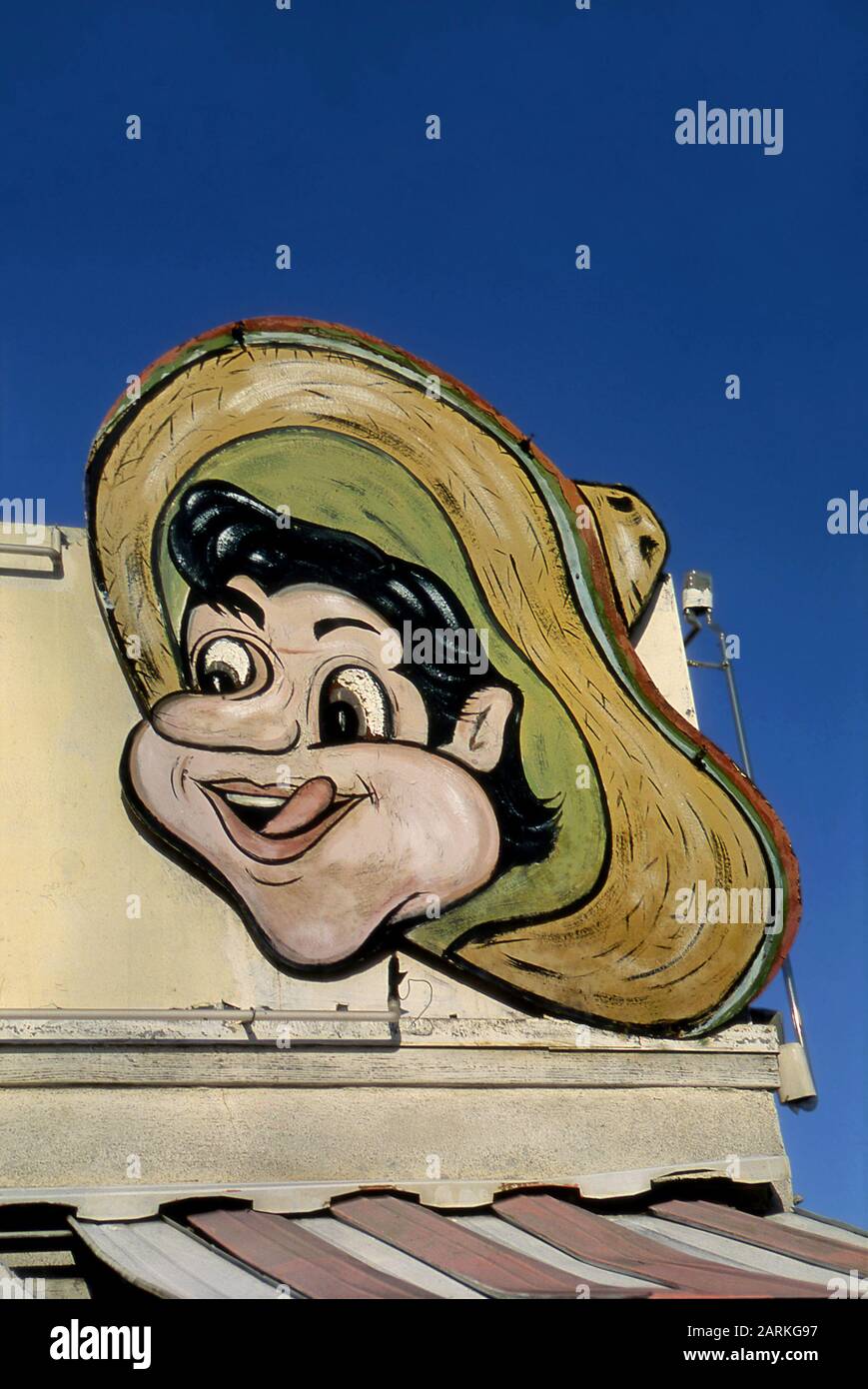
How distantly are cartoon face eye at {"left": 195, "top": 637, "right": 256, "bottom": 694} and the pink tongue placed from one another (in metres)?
0.71

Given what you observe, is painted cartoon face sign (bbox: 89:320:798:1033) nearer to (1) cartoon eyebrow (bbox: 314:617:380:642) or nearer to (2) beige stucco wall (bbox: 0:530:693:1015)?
(1) cartoon eyebrow (bbox: 314:617:380:642)

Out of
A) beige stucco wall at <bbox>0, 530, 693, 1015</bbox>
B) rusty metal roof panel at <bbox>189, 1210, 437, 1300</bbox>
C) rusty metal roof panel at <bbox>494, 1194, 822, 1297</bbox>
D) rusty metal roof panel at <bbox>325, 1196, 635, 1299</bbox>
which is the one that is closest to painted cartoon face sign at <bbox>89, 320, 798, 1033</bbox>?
beige stucco wall at <bbox>0, 530, 693, 1015</bbox>

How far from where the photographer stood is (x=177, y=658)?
891 centimetres

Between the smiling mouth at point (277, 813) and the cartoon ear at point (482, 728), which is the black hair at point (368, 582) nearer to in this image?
the cartoon ear at point (482, 728)

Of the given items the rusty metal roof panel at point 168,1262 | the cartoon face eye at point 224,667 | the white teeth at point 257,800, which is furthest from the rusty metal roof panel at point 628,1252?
the cartoon face eye at point 224,667

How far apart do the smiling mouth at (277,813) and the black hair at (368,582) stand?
2.70 ft

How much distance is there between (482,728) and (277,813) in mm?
1450

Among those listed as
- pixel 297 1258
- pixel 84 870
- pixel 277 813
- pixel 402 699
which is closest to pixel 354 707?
pixel 402 699

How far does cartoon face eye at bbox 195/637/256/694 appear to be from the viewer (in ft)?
29.4

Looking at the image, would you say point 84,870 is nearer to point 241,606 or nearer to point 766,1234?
point 241,606

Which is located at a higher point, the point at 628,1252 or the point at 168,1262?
the point at 168,1262

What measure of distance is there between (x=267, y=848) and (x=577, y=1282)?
9.78ft

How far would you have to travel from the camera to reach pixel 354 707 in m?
9.30

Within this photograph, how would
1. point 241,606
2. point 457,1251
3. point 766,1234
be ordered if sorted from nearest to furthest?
point 457,1251
point 766,1234
point 241,606
